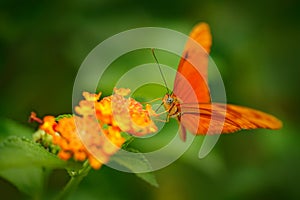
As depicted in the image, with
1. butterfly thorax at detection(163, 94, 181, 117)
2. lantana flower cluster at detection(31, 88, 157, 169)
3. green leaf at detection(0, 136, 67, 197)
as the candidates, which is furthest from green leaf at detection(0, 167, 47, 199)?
butterfly thorax at detection(163, 94, 181, 117)

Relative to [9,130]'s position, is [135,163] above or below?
above

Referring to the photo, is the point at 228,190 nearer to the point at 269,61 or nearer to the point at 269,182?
the point at 269,182

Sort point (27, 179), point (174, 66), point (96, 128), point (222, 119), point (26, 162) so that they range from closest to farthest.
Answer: point (26, 162)
point (96, 128)
point (27, 179)
point (222, 119)
point (174, 66)

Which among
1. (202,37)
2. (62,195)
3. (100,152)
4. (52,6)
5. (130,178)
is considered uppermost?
(202,37)

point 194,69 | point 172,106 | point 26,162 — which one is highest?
point 194,69

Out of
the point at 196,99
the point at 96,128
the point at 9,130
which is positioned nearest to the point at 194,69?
the point at 196,99

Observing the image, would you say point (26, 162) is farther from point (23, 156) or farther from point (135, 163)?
point (135, 163)

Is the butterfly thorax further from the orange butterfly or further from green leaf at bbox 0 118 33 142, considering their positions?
green leaf at bbox 0 118 33 142

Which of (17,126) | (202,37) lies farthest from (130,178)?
(202,37)

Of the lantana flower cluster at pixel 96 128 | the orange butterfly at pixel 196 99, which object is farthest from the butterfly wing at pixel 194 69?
the lantana flower cluster at pixel 96 128
